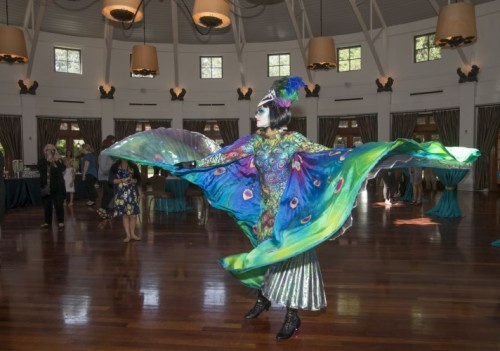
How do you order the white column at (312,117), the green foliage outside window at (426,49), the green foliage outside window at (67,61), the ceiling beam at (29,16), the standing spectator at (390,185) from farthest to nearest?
the white column at (312,117), the green foliage outside window at (67,61), the green foliage outside window at (426,49), the ceiling beam at (29,16), the standing spectator at (390,185)

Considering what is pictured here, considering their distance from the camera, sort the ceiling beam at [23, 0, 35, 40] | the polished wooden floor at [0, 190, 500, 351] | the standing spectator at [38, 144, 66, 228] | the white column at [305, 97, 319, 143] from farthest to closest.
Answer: the white column at [305, 97, 319, 143] → the ceiling beam at [23, 0, 35, 40] → the standing spectator at [38, 144, 66, 228] → the polished wooden floor at [0, 190, 500, 351]

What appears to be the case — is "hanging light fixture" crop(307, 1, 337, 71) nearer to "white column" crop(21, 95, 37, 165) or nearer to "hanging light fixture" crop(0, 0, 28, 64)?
"hanging light fixture" crop(0, 0, 28, 64)

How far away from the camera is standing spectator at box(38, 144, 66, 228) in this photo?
6.73 meters

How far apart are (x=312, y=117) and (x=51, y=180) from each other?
38.7 feet

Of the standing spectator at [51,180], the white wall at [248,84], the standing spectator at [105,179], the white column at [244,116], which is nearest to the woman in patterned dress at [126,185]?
the standing spectator at [105,179]

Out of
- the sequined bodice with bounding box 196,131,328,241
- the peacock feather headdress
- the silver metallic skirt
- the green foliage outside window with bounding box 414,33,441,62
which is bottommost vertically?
the silver metallic skirt

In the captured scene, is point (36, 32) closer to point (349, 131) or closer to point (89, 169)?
point (89, 169)

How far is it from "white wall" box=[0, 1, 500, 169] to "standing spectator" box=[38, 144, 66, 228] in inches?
378

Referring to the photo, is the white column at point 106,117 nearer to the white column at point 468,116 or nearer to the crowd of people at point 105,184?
the crowd of people at point 105,184

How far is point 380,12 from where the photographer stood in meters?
15.1

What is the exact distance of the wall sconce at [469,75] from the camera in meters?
13.7

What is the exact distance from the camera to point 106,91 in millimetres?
16703

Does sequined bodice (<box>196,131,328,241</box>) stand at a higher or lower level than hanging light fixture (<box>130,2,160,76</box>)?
lower

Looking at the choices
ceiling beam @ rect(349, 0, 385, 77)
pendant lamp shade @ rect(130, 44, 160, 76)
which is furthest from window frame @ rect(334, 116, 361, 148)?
pendant lamp shade @ rect(130, 44, 160, 76)
